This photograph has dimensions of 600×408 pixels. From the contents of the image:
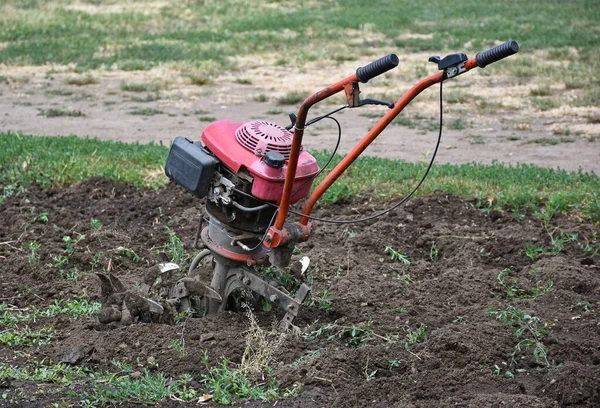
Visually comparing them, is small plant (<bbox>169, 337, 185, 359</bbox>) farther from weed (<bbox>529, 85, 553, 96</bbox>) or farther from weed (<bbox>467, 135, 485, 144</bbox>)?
weed (<bbox>529, 85, 553, 96</bbox>)

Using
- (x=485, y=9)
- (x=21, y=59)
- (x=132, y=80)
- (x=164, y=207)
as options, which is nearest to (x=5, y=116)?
(x=132, y=80)

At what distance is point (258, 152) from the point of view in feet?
14.6

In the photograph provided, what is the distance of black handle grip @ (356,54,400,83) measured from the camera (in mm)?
3877

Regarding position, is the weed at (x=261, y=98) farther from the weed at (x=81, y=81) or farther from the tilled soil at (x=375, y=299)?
the tilled soil at (x=375, y=299)

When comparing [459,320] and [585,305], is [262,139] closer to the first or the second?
[459,320]

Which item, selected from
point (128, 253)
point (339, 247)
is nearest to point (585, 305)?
point (339, 247)

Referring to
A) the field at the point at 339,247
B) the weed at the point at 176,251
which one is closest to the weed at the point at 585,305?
the field at the point at 339,247

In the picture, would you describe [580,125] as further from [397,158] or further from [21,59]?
[21,59]

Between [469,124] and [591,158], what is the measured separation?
69.7 inches

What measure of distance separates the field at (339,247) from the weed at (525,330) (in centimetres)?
1

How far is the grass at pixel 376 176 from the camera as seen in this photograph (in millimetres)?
6609

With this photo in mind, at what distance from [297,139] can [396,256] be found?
193cm

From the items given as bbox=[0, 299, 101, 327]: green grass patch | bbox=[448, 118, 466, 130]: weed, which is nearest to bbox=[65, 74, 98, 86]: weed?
bbox=[448, 118, 466, 130]: weed

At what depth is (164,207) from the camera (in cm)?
673
